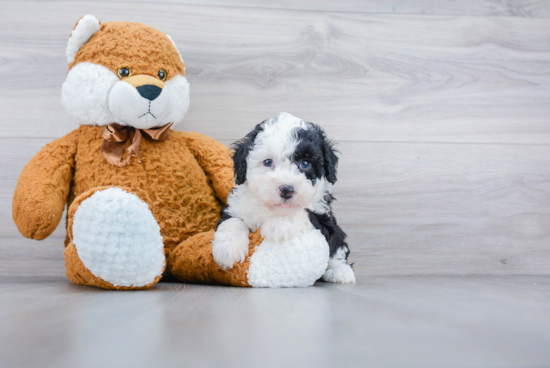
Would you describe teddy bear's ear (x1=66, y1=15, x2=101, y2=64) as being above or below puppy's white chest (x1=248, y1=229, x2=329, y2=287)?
above

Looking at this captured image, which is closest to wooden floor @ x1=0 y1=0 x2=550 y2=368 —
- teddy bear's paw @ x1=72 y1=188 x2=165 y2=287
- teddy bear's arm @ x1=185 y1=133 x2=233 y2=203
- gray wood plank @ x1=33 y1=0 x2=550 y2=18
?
gray wood plank @ x1=33 y1=0 x2=550 y2=18

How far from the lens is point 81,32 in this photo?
103 cm

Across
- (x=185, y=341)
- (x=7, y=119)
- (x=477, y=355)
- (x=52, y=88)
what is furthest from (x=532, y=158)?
(x=7, y=119)

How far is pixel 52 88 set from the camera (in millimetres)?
1298

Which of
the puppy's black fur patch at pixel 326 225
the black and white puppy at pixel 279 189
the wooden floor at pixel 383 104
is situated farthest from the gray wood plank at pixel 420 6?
the puppy's black fur patch at pixel 326 225

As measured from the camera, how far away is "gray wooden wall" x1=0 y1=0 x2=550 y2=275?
4.39 feet

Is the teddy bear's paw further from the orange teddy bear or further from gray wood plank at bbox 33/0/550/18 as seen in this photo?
gray wood plank at bbox 33/0/550/18

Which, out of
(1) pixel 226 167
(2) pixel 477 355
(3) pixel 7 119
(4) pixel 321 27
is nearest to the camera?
(2) pixel 477 355

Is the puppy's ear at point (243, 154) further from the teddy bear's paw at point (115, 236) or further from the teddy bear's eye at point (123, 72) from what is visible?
the teddy bear's eye at point (123, 72)

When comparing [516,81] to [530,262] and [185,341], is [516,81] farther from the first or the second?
[185,341]

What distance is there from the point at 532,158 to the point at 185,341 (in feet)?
4.48

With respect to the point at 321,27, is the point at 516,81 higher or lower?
lower

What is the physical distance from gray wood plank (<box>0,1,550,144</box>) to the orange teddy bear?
0.88 feet

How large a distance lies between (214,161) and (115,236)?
41 centimetres
